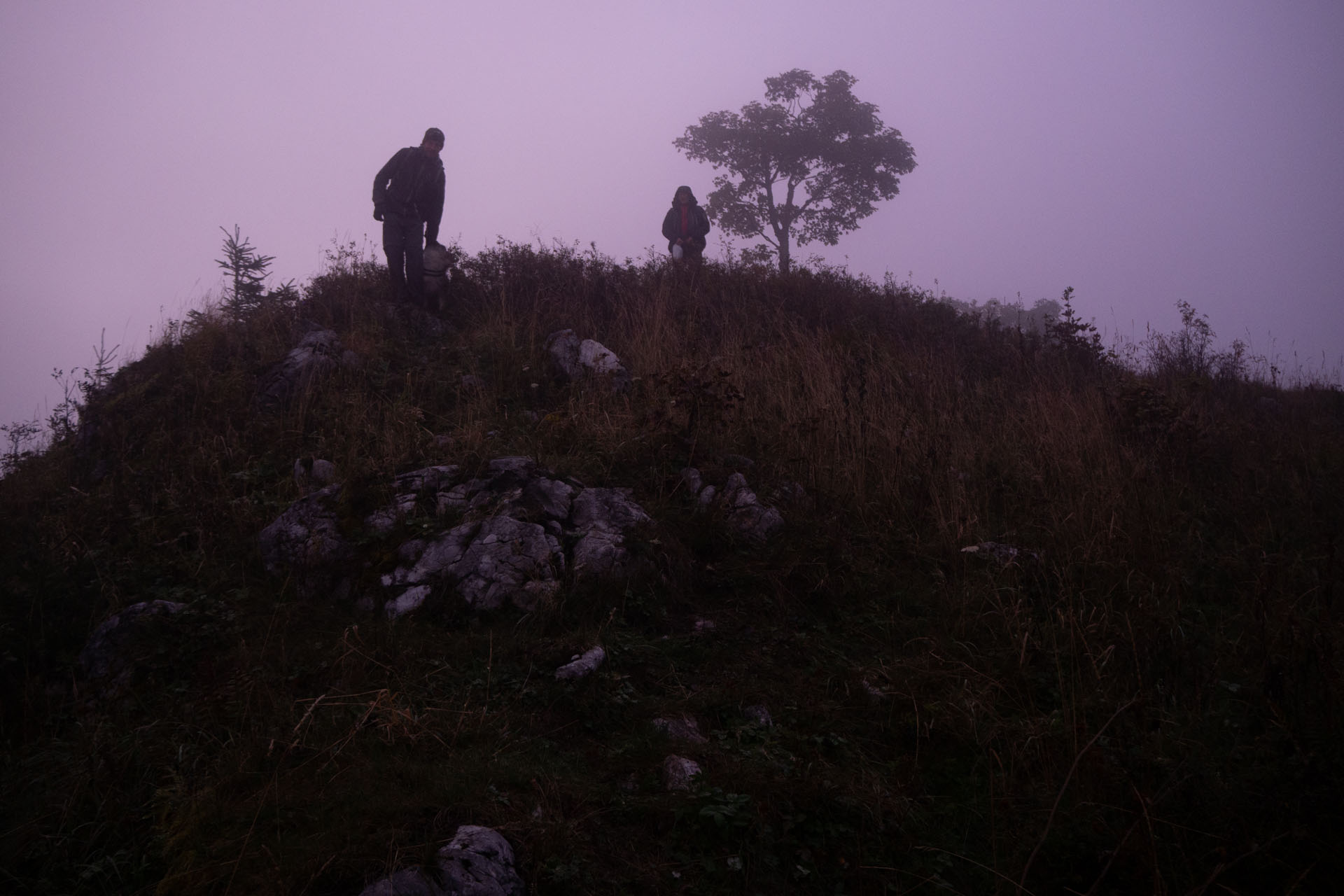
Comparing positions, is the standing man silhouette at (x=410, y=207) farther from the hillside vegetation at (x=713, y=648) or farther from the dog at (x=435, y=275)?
the hillside vegetation at (x=713, y=648)

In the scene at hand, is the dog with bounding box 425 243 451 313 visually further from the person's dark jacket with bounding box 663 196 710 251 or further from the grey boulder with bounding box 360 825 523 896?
the grey boulder with bounding box 360 825 523 896

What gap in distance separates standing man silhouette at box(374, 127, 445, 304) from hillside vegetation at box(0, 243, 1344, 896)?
52.8 inches

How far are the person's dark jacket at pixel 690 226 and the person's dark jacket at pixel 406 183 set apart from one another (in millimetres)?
4410

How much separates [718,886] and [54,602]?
369 cm

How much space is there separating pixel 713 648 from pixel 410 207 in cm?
640

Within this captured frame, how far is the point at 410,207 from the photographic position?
777 centimetres

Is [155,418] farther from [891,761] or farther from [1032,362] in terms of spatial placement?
[1032,362]

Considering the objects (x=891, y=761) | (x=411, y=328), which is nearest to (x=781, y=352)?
(x=411, y=328)

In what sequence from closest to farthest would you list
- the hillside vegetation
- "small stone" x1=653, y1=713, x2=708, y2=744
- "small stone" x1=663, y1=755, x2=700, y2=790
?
1. the hillside vegetation
2. "small stone" x1=663, y1=755, x2=700, y2=790
3. "small stone" x1=653, y1=713, x2=708, y2=744

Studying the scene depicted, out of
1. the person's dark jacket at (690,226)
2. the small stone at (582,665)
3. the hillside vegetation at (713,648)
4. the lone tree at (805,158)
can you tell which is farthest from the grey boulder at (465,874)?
the lone tree at (805,158)

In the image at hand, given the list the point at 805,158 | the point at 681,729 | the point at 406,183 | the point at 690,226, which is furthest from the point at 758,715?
the point at 805,158

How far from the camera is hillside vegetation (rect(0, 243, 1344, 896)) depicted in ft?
7.29

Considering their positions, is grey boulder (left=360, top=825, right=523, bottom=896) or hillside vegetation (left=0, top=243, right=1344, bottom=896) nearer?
grey boulder (left=360, top=825, right=523, bottom=896)

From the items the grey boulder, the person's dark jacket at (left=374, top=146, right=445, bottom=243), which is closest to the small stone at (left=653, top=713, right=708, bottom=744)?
the grey boulder
